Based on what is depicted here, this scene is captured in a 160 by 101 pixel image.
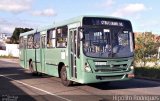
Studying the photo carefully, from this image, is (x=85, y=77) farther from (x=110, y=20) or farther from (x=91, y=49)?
(x=110, y=20)

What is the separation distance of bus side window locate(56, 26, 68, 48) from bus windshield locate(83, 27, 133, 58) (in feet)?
6.93

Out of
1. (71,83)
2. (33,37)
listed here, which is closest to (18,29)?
(33,37)

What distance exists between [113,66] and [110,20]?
1906 mm

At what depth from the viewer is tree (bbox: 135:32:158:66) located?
30250 millimetres

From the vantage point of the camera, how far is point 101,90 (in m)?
15.0

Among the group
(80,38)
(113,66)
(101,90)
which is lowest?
(101,90)

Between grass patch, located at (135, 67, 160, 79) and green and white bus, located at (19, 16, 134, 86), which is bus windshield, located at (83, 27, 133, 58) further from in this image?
grass patch, located at (135, 67, 160, 79)

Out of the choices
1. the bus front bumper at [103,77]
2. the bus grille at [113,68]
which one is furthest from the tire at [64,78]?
the bus grille at [113,68]

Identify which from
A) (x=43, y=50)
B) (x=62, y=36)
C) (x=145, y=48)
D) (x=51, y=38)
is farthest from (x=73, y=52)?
(x=145, y=48)

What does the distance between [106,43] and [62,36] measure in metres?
2.94

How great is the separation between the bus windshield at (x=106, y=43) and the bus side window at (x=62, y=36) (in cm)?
211

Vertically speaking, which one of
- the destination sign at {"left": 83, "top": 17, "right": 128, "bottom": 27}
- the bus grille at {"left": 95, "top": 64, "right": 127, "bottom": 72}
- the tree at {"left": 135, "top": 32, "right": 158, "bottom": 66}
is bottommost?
the bus grille at {"left": 95, "top": 64, "right": 127, "bottom": 72}

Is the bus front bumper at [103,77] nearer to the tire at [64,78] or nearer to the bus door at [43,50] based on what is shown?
the tire at [64,78]

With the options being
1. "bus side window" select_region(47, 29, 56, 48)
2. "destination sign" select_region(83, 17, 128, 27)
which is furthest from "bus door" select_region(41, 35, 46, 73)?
"destination sign" select_region(83, 17, 128, 27)
